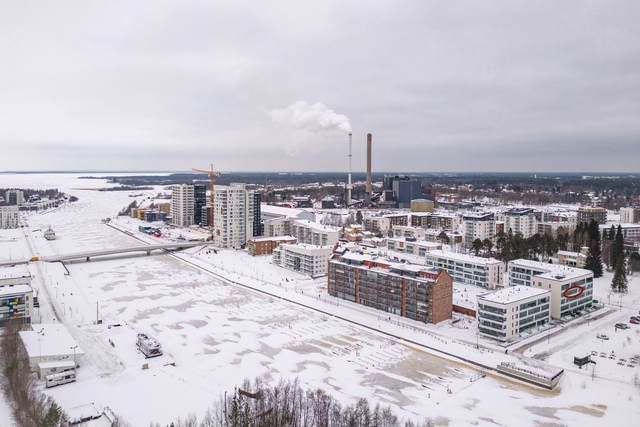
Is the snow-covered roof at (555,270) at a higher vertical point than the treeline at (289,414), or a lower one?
higher

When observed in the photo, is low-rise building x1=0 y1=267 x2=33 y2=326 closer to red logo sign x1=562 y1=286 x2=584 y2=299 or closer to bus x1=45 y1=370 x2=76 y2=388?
bus x1=45 y1=370 x2=76 y2=388

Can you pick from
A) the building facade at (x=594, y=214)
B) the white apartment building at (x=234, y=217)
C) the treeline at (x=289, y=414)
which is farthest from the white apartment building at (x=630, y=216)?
the treeline at (x=289, y=414)

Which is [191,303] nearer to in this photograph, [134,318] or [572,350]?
[134,318]

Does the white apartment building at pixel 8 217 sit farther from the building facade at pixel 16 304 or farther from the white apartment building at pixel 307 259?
the building facade at pixel 16 304

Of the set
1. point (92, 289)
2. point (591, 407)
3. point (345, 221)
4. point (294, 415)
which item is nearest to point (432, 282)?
point (591, 407)

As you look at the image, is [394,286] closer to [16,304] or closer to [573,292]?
[573,292]

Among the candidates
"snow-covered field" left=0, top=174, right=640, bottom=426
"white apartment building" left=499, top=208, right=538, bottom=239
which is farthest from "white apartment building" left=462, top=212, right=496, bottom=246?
"snow-covered field" left=0, top=174, right=640, bottom=426

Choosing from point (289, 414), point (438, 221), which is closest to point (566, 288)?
point (289, 414)
